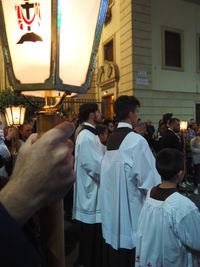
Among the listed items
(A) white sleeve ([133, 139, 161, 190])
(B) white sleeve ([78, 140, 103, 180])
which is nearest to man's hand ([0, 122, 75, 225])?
(A) white sleeve ([133, 139, 161, 190])

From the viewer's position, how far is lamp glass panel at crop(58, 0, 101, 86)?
1.68m

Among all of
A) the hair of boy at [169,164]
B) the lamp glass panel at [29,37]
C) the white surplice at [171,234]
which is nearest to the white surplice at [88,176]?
the hair of boy at [169,164]

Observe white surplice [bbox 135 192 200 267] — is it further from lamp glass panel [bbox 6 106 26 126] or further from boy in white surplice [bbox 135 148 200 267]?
lamp glass panel [bbox 6 106 26 126]

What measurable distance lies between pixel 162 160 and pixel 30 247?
228 centimetres

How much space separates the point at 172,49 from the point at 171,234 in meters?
16.6

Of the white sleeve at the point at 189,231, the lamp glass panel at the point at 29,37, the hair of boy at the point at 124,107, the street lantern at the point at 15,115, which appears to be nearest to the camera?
the lamp glass panel at the point at 29,37

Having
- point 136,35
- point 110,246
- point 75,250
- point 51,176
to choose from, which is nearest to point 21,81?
point 51,176

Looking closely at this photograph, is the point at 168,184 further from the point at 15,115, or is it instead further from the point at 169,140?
the point at 169,140

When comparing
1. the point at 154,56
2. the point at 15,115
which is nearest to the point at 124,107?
the point at 15,115

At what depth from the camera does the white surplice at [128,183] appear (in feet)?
11.2

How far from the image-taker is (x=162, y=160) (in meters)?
3.12

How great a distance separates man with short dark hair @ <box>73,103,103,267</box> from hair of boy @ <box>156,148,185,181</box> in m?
1.31

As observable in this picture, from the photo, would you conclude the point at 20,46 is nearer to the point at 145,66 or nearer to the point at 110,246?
the point at 110,246

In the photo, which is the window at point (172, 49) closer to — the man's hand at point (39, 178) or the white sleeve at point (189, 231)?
the white sleeve at point (189, 231)
